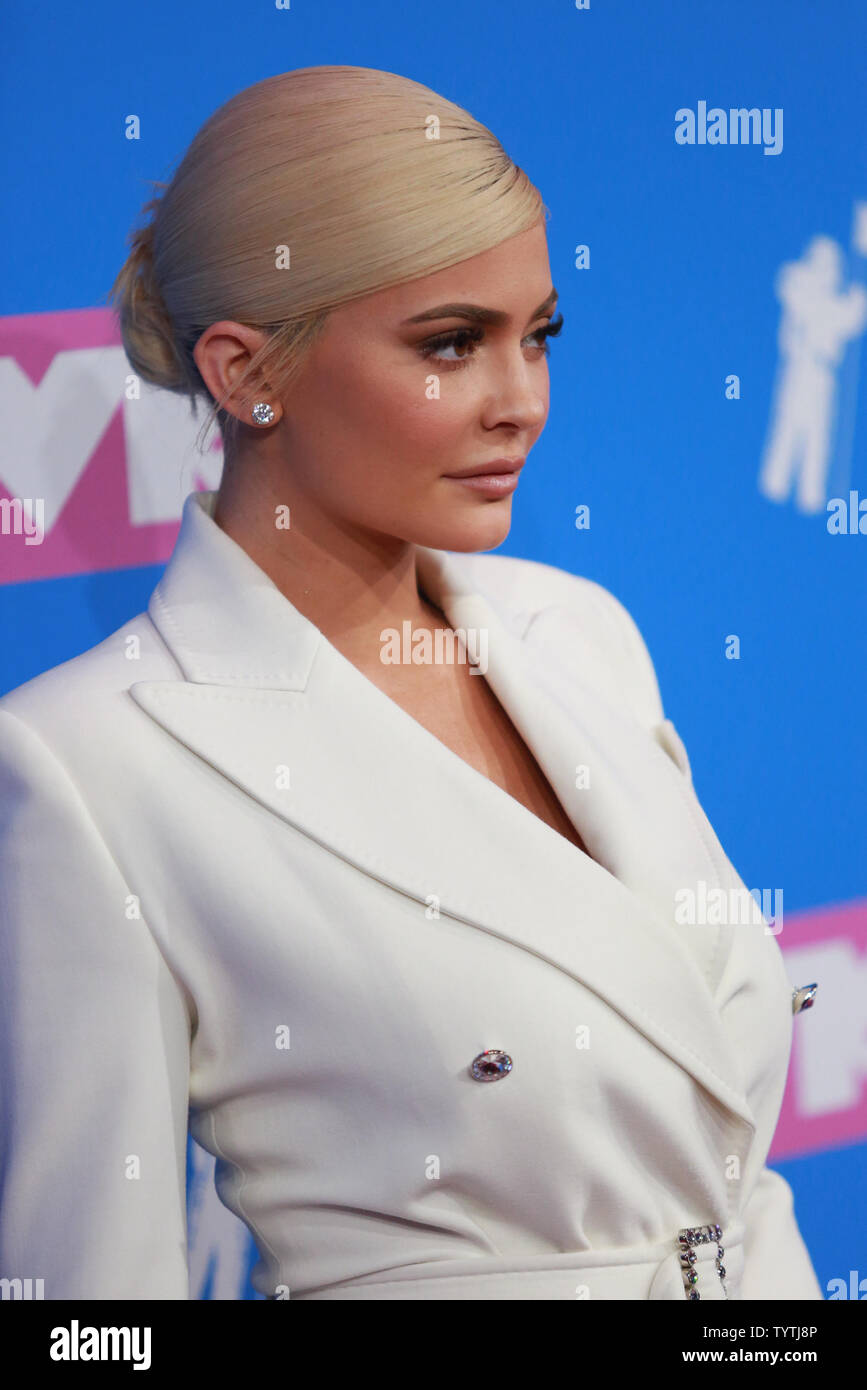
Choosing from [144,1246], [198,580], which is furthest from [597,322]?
[144,1246]

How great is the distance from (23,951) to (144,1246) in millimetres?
274

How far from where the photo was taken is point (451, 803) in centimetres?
138

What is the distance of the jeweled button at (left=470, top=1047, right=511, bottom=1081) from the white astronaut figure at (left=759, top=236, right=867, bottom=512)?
1013 mm

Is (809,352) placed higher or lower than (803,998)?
higher

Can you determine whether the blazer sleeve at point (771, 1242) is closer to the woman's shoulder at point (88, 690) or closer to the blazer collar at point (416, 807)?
the blazer collar at point (416, 807)

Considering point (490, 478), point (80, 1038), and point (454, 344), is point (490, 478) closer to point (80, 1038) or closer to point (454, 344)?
point (454, 344)

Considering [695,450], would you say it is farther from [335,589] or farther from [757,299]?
[335,589]

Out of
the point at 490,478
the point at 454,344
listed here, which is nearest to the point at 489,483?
the point at 490,478

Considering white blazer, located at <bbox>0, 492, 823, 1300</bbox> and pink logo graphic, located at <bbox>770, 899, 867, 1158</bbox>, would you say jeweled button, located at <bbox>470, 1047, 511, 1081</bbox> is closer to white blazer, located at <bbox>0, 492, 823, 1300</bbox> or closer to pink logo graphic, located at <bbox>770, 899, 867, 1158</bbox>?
white blazer, located at <bbox>0, 492, 823, 1300</bbox>

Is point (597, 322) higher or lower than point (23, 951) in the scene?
higher

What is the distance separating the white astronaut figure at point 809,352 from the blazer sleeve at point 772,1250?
3.02ft

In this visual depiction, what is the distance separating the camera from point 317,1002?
131 cm

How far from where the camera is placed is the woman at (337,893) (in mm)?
1305

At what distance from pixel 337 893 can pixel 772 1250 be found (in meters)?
0.62
